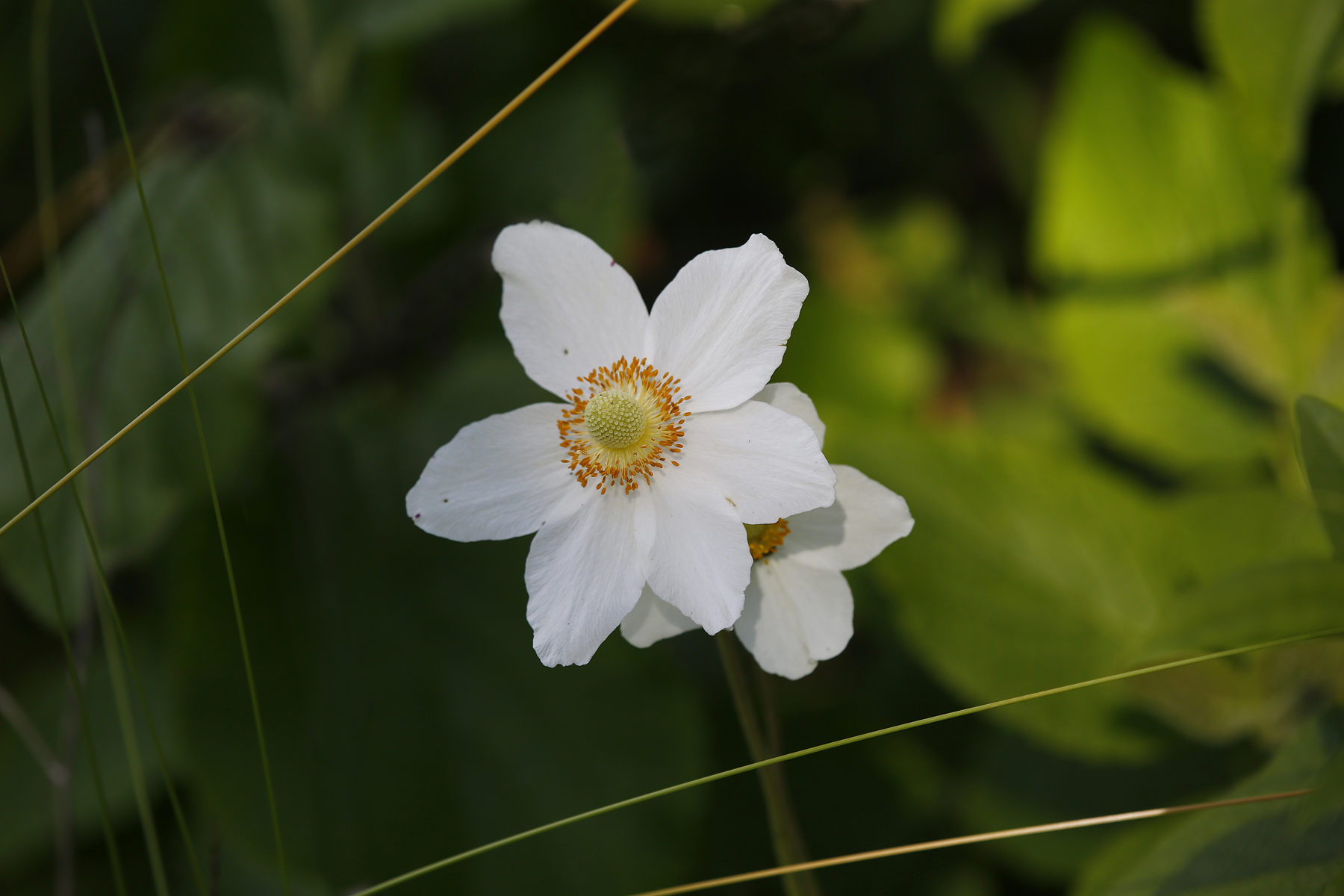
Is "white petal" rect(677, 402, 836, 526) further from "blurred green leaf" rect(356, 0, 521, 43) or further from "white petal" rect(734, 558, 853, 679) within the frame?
"blurred green leaf" rect(356, 0, 521, 43)

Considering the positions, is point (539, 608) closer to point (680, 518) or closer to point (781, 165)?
point (680, 518)

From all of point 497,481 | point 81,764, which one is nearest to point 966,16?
point 497,481

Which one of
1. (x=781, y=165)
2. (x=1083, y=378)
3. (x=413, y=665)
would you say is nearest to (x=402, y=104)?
(x=781, y=165)

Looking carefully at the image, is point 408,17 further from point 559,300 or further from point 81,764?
point 81,764

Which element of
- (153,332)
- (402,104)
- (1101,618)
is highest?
(402,104)

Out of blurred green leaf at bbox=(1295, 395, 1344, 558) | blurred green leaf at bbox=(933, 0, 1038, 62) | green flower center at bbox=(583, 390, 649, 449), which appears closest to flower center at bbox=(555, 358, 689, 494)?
green flower center at bbox=(583, 390, 649, 449)

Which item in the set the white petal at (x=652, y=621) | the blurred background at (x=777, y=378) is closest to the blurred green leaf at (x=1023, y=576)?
the blurred background at (x=777, y=378)

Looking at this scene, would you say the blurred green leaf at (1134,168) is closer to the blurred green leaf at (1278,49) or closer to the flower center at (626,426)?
the blurred green leaf at (1278,49)
